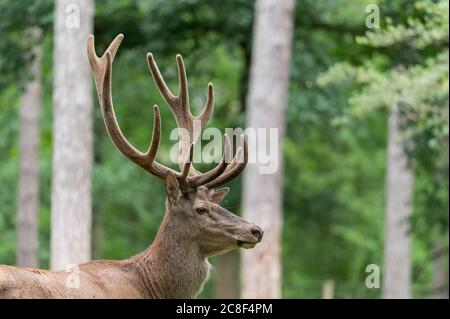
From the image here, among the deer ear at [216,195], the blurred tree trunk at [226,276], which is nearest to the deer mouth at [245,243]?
the deer ear at [216,195]

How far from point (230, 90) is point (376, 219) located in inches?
266

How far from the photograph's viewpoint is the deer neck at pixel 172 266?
7289mm

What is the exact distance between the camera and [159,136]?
716 cm

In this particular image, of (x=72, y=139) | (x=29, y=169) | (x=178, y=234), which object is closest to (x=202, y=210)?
(x=178, y=234)

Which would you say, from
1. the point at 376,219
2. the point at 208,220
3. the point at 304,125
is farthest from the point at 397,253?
the point at 208,220

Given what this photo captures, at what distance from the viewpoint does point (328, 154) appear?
28.7 metres

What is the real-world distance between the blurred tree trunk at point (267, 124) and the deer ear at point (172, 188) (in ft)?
17.8

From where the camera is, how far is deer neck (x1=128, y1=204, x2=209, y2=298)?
7.29 m

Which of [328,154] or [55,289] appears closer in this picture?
[55,289]

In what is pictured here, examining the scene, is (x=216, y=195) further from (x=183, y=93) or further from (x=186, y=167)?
(x=183, y=93)

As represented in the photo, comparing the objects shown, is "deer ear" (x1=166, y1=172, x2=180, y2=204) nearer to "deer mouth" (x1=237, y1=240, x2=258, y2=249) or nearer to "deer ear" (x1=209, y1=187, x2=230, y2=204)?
"deer ear" (x1=209, y1=187, x2=230, y2=204)

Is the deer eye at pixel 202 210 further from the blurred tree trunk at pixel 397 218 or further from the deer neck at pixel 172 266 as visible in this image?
the blurred tree trunk at pixel 397 218

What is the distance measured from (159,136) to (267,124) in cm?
590
